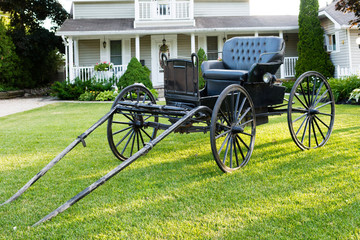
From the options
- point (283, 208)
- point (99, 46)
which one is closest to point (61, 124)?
point (283, 208)

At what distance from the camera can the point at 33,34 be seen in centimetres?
2256

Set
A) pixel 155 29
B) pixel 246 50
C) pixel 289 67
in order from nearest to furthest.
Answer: pixel 246 50, pixel 155 29, pixel 289 67

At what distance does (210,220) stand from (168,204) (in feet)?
1.75

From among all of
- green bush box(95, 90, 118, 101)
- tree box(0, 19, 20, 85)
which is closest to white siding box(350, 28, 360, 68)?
green bush box(95, 90, 118, 101)

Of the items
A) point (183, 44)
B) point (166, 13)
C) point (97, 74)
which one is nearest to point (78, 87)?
point (97, 74)

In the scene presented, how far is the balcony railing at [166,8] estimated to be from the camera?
18672mm

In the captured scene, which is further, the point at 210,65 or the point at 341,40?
the point at 341,40

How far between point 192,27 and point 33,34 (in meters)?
10.8

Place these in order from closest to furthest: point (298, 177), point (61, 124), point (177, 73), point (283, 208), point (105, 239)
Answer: point (105, 239) → point (283, 208) → point (298, 177) → point (177, 73) → point (61, 124)

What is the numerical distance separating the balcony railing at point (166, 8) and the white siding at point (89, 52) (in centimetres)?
326

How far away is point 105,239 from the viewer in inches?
107

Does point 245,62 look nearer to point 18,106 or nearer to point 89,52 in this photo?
point 18,106

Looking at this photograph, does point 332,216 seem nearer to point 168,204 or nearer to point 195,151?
point 168,204

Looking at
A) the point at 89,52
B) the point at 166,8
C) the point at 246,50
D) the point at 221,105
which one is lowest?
the point at 221,105
